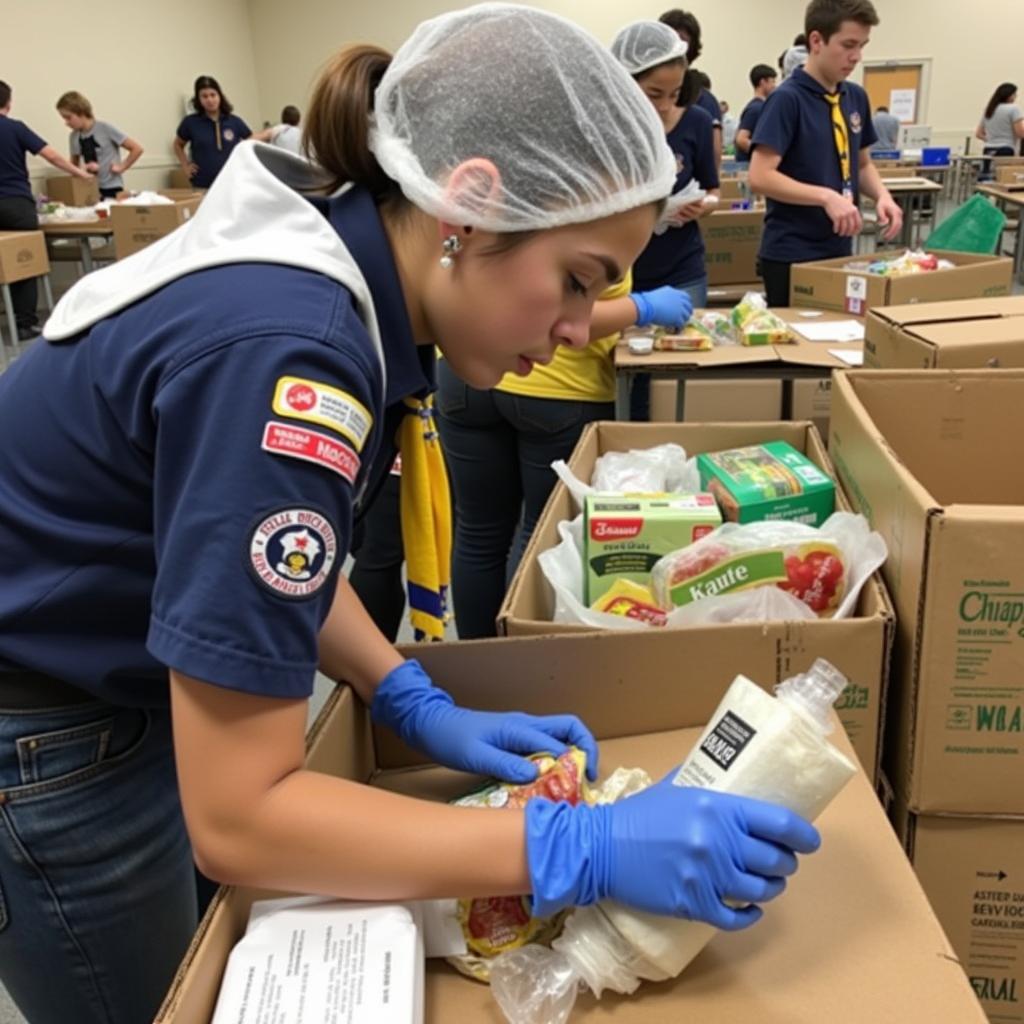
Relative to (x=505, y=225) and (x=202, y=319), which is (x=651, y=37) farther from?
(x=202, y=319)

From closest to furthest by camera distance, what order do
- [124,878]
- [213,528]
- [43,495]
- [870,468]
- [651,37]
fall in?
[213,528] → [43,495] → [124,878] → [870,468] → [651,37]

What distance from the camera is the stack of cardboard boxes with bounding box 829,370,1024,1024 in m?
0.92

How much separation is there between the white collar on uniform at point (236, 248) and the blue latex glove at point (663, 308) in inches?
68.3

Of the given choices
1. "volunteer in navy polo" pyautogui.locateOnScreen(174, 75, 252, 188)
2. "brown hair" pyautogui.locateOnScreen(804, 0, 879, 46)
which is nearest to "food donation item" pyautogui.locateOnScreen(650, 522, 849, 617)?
"brown hair" pyautogui.locateOnScreen(804, 0, 879, 46)

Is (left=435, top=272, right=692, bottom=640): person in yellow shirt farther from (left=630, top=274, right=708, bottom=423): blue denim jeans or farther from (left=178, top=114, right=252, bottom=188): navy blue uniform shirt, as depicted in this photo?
(left=178, top=114, right=252, bottom=188): navy blue uniform shirt

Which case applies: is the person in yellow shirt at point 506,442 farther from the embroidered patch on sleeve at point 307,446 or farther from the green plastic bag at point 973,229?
the green plastic bag at point 973,229

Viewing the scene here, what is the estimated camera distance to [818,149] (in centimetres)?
294

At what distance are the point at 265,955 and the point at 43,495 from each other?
379mm

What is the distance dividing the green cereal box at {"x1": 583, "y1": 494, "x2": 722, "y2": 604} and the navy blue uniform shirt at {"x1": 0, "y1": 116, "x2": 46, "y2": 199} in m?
5.66

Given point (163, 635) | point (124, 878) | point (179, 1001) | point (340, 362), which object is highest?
point (340, 362)

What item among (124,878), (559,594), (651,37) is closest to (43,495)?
(124,878)

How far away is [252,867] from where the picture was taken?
2.03 feet

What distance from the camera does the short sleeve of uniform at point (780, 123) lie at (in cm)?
289

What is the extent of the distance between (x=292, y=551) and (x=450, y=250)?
32 cm
